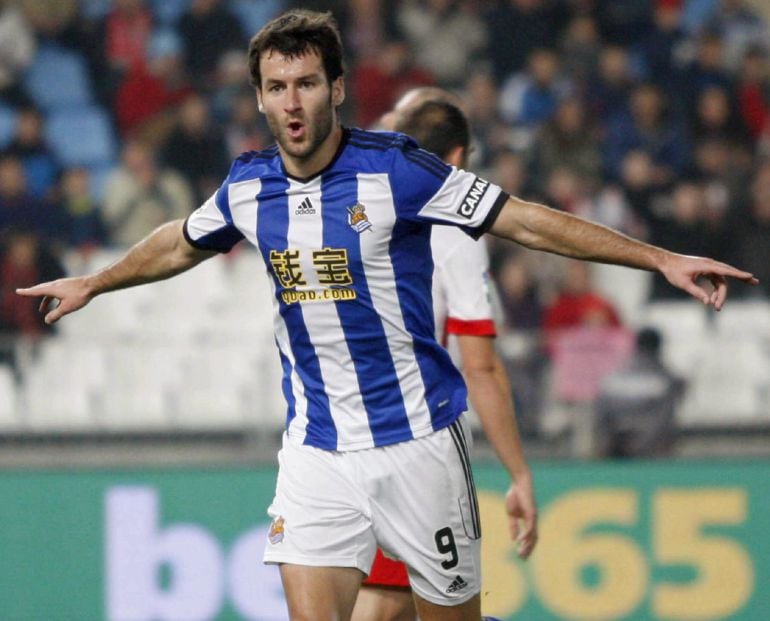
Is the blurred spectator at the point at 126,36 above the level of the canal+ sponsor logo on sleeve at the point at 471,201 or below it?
above

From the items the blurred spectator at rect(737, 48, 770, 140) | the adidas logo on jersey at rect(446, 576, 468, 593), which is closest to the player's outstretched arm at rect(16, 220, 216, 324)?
the adidas logo on jersey at rect(446, 576, 468, 593)

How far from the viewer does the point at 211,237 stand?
4535 millimetres

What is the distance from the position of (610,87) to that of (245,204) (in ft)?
26.4

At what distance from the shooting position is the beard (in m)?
4.23

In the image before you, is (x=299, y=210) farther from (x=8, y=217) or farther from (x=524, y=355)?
(x=8, y=217)

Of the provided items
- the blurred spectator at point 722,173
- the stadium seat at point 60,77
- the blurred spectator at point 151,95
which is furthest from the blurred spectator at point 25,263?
the blurred spectator at point 722,173

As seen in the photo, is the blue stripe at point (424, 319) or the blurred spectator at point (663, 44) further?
the blurred spectator at point (663, 44)

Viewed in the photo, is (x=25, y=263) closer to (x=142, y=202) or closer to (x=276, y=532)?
(x=142, y=202)

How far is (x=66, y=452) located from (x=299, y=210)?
4.15 m

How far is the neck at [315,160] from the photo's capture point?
170 inches

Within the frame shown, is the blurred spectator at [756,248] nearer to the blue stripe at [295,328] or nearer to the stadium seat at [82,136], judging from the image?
the stadium seat at [82,136]

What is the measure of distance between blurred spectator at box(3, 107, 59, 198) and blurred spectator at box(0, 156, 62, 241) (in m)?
0.58

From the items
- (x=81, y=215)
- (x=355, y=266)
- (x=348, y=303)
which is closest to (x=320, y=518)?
(x=348, y=303)

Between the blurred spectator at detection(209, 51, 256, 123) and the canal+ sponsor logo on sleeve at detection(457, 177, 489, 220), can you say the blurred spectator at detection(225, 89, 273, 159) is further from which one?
the canal+ sponsor logo on sleeve at detection(457, 177, 489, 220)
